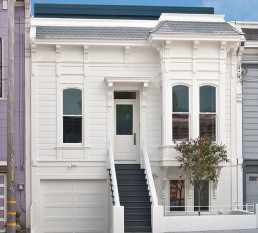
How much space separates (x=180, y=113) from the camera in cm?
2361

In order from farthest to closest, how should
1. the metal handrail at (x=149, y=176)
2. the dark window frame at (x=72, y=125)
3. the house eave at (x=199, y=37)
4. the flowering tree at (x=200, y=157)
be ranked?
1. the dark window frame at (x=72, y=125)
2. the house eave at (x=199, y=37)
3. the flowering tree at (x=200, y=157)
4. the metal handrail at (x=149, y=176)

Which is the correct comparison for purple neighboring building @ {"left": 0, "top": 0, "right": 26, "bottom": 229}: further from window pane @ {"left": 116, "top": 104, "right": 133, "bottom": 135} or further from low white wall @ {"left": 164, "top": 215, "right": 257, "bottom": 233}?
low white wall @ {"left": 164, "top": 215, "right": 257, "bottom": 233}

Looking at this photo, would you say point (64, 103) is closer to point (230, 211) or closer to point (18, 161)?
point (18, 161)

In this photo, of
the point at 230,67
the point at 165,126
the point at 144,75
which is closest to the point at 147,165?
the point at 165,126

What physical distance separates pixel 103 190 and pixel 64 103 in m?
3.29

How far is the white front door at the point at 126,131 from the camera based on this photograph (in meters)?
24.5

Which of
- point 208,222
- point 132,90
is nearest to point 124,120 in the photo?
point 132,90

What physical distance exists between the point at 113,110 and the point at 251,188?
Answer: 5.65 meters

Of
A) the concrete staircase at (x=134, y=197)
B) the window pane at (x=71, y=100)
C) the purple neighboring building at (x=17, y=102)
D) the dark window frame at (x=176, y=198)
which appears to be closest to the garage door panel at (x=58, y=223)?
the purple neighboring building at (x=17, y=102)

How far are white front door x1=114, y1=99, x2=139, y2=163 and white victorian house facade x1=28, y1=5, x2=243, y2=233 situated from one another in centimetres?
10

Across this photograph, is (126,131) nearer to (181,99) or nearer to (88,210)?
(181,99)

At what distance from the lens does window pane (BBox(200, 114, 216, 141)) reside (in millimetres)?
23781

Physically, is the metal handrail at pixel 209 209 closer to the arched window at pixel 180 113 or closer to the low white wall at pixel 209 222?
the low white wall at pixel 209 222

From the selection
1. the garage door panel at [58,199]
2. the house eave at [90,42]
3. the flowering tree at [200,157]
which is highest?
the house eave at [90,42]
